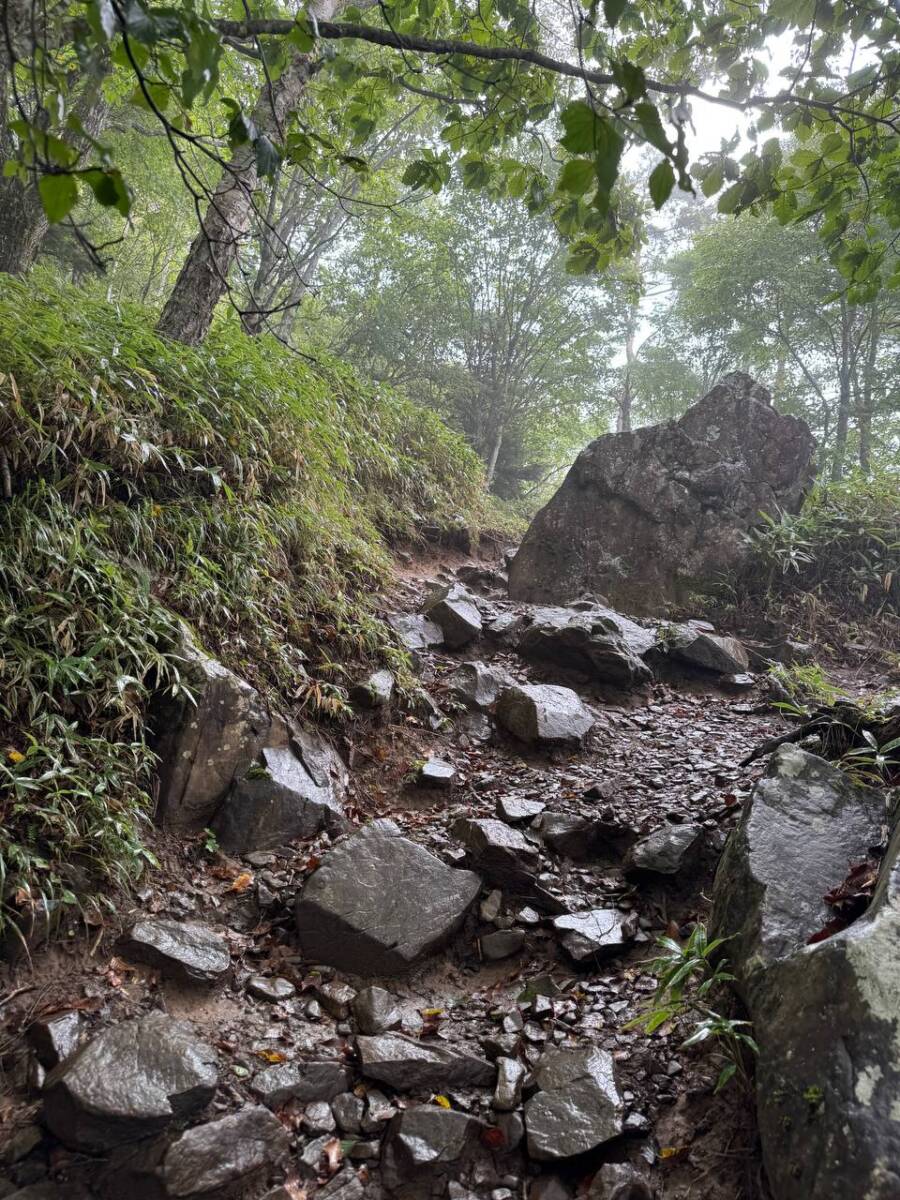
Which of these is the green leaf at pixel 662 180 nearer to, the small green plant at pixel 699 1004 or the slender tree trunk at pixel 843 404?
the small green plant at pixel 699 1004

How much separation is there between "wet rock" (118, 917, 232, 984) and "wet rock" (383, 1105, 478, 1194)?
0.98 metres

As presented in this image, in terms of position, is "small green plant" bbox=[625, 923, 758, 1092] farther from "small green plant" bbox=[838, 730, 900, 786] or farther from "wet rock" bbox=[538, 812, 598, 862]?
"small green plant" bbox=[838, 730, 900, 786]

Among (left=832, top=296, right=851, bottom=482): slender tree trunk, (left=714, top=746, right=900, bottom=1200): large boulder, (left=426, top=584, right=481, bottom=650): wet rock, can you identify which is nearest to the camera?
(left=714, top=746, right=900, bottom=1200): large boulder

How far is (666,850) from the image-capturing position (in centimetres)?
320

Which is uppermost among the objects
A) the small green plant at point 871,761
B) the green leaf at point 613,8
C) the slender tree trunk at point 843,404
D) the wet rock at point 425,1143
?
the slender tree trunk at point 843,404

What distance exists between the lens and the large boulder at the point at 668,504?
8078 mm

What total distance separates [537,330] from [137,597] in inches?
523

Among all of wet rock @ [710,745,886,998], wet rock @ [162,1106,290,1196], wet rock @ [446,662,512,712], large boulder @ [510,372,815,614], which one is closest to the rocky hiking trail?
wet rock @ [162,1106,290,1196]

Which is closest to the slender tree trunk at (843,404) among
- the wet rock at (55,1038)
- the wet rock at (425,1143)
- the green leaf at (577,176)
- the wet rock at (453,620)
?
the wet rock at (453,620)

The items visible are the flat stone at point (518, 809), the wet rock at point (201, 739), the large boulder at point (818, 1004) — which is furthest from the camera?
the flat stone at point (518, 809)

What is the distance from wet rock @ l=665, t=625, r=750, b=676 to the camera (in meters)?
6.23

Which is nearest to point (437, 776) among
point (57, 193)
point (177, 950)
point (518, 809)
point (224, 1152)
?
point (518, 809)

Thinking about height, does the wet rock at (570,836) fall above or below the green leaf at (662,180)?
below

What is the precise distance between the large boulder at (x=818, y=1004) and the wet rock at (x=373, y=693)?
244cm
